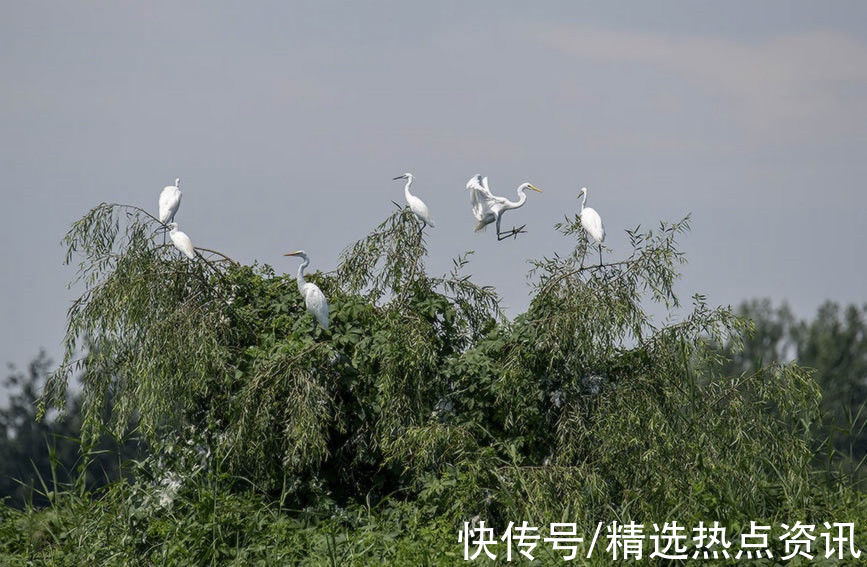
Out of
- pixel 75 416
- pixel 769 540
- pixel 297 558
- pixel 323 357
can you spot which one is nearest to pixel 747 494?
pixel 769 540

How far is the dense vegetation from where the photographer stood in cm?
774

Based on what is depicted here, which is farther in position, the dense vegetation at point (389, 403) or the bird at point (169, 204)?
the bird at point (169, 204)

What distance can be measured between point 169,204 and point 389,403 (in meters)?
2.61

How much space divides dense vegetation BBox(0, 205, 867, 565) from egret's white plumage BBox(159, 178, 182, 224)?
0.53 metres

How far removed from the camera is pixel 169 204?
31.3 ft

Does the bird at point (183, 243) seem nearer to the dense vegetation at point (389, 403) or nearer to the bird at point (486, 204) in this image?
the dense vegetation at point (389, 403)

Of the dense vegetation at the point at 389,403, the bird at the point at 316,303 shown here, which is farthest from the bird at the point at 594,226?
the bird at the point at 316,303

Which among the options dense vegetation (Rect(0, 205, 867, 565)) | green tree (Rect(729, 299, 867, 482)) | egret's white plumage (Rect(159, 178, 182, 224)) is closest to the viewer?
dense vegetation (Rect(0, 205, 867, 565))

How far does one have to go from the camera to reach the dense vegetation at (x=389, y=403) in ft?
25.4

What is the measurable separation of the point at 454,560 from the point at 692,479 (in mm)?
1710

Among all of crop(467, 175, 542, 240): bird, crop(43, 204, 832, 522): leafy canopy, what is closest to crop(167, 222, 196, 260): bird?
crop(43, 204, 832, 522): leafy canopy

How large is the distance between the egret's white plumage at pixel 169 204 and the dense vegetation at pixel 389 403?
531 mm

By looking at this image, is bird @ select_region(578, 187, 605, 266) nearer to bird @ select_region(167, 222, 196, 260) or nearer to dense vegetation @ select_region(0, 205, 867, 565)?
dense vegetation @ select_region(0, 205, 867, 565)

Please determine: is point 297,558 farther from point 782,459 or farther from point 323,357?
point 782,459
